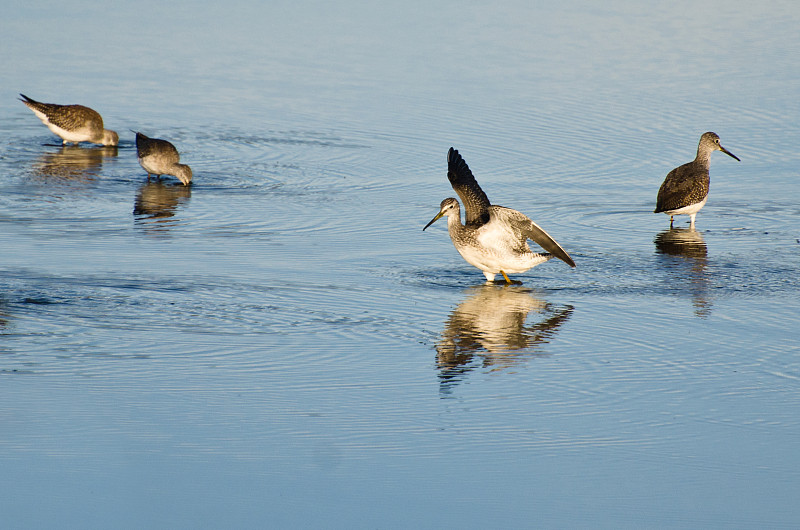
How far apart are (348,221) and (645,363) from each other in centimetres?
491

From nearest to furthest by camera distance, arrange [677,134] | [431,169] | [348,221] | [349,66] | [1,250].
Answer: [1,250], [348,221], [431,169], [677,134], [349,66]

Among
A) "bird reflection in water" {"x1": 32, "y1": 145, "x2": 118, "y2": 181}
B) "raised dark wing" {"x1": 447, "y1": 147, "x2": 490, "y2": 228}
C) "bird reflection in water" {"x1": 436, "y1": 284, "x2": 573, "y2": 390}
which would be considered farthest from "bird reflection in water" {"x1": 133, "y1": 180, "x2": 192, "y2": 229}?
"bird reflection in water" {"x1": 436, "y1": 284, "x2": 573, "y2": 390}

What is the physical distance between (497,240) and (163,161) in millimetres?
5501

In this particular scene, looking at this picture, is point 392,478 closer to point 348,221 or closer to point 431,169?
point 348,221

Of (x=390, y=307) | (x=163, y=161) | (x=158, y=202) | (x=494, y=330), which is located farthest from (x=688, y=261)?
(x=163, y=161)

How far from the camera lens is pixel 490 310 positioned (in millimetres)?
9539

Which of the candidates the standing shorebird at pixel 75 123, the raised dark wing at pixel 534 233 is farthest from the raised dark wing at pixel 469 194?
the standing shorebird at pixel 75 123

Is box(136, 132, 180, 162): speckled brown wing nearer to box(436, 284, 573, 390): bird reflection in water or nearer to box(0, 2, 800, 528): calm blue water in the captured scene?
box(0, 2, 800, 528): calm blue water

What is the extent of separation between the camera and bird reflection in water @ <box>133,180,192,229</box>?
1236cm

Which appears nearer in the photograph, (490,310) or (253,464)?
(253,464)

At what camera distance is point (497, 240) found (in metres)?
10.2

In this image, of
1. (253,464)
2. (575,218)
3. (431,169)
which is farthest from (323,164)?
(253,464)

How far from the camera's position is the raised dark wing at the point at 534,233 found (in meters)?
10.4

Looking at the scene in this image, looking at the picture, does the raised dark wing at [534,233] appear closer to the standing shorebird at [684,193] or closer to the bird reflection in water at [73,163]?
the standing shorebird at [684,193]
